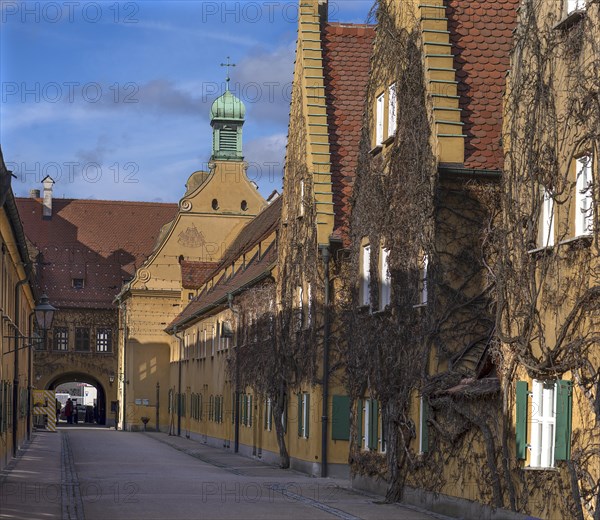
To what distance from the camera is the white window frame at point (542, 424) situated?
661 inches

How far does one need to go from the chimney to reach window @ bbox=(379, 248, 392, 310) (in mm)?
68866

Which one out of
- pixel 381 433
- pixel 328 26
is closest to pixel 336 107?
pixel 328 26

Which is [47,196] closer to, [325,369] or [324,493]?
[325,369]

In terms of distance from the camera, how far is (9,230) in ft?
100

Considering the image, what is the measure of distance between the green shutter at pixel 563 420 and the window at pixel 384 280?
28.5ft

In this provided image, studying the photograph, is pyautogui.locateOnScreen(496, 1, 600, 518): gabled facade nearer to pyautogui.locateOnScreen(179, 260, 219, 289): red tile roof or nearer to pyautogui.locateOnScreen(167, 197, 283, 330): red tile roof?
pyautogui.locateOnScreen(167, 197, 283, 330): red tile roof

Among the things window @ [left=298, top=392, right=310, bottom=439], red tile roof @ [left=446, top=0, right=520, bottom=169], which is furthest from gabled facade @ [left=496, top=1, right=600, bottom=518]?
window @ [left=298, top=392, right=310, bottom=439]

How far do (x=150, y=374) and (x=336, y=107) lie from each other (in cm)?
4296

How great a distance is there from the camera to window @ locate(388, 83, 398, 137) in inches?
965

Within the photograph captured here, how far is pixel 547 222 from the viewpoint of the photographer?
17.2 m

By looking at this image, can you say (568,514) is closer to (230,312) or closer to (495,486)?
(495,486)

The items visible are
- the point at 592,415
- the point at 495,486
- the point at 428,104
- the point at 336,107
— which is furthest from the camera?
the point at 336,107

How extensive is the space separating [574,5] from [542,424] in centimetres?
548

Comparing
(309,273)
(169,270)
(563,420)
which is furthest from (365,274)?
(169,270)
